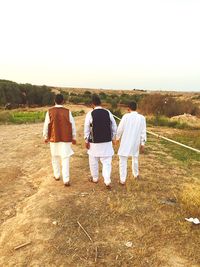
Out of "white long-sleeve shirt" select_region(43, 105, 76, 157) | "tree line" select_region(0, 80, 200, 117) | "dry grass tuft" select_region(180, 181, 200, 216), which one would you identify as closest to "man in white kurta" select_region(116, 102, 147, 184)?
"white long-sleeve shirt" select_region(43, 105, 76, 157)

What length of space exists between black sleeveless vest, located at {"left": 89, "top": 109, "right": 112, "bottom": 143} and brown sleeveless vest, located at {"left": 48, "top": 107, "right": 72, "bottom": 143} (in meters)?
0.45

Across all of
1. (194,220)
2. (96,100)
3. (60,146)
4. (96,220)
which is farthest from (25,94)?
(194,220)

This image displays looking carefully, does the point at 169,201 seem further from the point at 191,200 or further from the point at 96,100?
the point at 96,100

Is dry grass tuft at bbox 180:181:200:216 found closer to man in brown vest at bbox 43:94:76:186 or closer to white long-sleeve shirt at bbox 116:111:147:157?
white long-sleeve shirt at bbox 116:111:147:157

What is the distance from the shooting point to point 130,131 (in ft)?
22.9

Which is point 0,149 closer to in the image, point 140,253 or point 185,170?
point 185,170

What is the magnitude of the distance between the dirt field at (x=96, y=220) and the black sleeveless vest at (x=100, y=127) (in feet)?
2.98

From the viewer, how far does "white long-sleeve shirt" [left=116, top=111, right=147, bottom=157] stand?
6938mm

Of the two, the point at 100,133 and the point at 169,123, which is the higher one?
the point at 100,133

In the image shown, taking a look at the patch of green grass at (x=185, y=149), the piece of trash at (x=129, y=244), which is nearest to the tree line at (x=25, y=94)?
the patch of green grass at (x=185, y=149)

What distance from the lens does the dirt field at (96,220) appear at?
4633mm

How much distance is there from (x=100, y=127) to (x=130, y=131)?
2.01 ft

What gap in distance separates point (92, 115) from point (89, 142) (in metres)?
0.52

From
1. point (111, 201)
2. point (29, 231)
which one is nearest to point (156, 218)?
point (111, 201)
